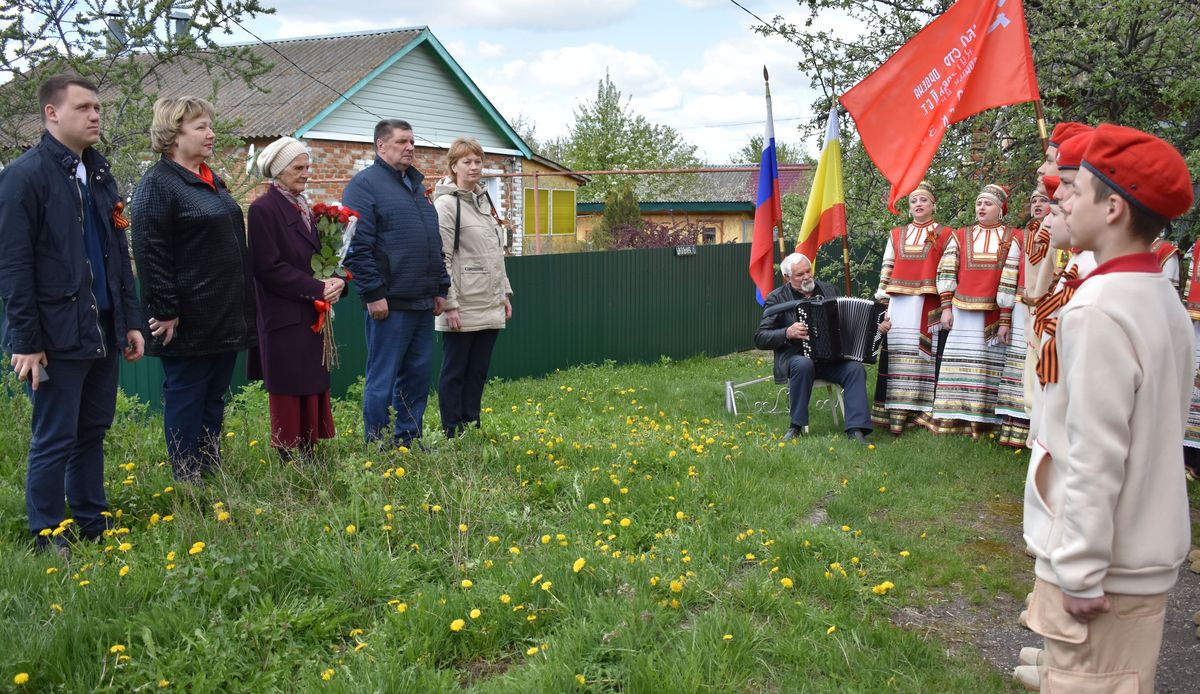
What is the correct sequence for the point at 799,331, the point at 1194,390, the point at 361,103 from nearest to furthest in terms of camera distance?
1. the point at 1194,390
2. the point at 799,331
3. the point at 361,103

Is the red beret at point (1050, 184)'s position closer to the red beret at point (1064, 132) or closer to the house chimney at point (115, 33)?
the red beret at point (1064, 132)

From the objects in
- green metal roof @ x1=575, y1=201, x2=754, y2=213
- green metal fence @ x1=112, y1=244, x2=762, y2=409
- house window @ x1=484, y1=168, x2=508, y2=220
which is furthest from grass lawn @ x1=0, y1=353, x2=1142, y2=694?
green metal roof @ x1=575, y1=201, x2=754, y2=213

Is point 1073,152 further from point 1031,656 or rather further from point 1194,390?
point 1194,390

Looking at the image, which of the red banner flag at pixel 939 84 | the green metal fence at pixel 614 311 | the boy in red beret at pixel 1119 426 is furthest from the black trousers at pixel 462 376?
the boy in red beret at pixel 1119 426

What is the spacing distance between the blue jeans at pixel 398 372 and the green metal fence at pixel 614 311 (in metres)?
3.05

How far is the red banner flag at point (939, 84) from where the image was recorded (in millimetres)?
6352

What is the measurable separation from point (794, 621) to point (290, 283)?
3202 mm

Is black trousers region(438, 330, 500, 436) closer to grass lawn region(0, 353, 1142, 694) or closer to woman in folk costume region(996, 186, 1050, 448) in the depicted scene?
grass lawn region(0, 353, 1142, 694)

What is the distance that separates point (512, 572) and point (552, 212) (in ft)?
84.9

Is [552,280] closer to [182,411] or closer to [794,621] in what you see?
[182,411]

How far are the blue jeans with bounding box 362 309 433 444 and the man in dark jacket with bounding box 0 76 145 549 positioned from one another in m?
1.61

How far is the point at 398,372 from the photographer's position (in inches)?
248

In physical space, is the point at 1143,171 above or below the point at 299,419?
above

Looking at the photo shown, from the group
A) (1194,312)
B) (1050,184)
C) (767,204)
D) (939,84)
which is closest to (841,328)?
(767,204)
